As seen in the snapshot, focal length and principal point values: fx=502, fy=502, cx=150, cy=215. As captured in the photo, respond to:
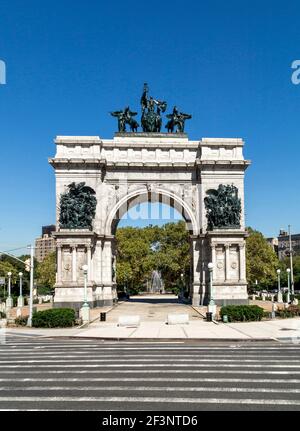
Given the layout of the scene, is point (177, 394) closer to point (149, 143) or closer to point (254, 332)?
point (254, 332)

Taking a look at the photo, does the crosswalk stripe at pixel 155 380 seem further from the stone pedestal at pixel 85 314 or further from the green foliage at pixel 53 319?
the stone pedestal at pixel 85 314

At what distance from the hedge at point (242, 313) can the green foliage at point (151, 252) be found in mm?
43984

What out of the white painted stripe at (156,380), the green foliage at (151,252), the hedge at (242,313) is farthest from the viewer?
the green foliage at (151,252)

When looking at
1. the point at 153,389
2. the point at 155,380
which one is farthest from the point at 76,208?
the point at 153,389

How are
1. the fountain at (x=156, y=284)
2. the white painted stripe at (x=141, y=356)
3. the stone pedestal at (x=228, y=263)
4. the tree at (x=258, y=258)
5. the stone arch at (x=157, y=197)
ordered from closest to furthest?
1. the white painted stripe at (x=141, y=356)
2. the stone pedestal at (x=228, y=263)
3. the stone arch at (x=157, y=197)
4. the tree at (x=258, y=258)
5. the fountain at (x=156, y=284)

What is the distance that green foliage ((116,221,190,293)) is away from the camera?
7694 cm

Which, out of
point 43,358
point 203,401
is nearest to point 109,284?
point 43,358

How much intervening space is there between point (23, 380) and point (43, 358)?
165 inches

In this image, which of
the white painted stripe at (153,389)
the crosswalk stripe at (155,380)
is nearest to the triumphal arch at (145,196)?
the crosswalk stripe at (155,380)

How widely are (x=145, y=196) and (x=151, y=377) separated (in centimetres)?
3563

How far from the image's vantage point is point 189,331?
25.4 meters

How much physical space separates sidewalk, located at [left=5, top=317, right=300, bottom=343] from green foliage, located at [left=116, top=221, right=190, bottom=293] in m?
45.6

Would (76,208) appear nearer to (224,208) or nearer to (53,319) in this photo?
(224,208)

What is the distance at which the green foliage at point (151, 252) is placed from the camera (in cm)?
7694
